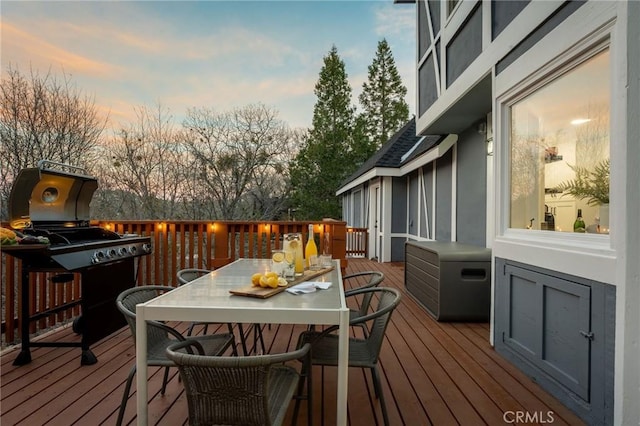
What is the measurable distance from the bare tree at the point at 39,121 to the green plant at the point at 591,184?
27.8 feet

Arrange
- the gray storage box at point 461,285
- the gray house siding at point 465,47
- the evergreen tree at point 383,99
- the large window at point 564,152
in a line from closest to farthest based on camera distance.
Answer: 1. the large window at point 564,152
2. the gray house siding at point 465,47
3. the gray storage box at point 461,285
4. the evergreen tree at point 383,99

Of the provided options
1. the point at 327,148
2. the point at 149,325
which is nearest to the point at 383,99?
the point at 327,148

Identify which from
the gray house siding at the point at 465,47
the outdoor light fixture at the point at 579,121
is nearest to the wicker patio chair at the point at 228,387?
the outdoor light fixture at the point at 579,121

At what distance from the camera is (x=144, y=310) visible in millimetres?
1526

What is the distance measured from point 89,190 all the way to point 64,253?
1.11 metres

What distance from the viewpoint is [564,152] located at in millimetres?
2398

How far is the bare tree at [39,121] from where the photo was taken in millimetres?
6078

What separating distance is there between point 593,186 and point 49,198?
14.2ft

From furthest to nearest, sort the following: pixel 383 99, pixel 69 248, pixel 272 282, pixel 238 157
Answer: pixel 383 99 < pixel 238 157 < pixel 69 248 < pixel 272 282

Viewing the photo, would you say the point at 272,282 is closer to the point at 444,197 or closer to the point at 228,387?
the point at 228,387

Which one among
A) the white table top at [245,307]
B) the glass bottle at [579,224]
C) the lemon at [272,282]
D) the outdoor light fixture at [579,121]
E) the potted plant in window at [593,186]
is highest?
the outdoor light fixture at [579,121]

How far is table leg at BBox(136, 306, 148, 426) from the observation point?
1.51 m

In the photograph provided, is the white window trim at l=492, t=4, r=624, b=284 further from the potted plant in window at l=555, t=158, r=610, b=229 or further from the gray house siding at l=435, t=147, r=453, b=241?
the gray house siding at l=435, t=147, r=453, b=241

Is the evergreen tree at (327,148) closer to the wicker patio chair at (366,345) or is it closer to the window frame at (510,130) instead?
the window frame at (510,130)
